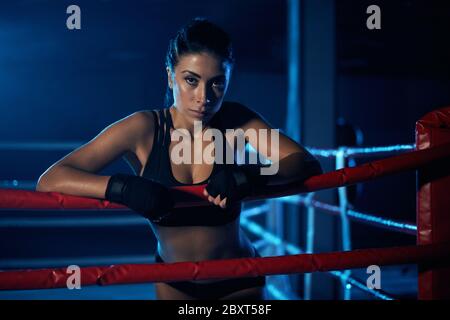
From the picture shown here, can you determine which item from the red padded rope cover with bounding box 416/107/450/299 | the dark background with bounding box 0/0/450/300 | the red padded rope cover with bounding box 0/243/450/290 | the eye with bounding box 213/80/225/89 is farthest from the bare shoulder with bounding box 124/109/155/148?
the dark background with bounding box 0/0/450/300

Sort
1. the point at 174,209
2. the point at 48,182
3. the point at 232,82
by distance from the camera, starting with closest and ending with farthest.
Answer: the point at 48,182 → the point at 174,209 → the point at 232,82

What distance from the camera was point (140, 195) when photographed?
3.16 feet

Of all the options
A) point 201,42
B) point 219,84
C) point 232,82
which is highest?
point 232,82

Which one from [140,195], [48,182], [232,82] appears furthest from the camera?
[232,82]

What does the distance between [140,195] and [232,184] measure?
0.20m

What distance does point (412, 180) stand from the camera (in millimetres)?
A: 8648

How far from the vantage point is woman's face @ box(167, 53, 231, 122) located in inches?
45.7

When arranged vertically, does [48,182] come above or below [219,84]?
below

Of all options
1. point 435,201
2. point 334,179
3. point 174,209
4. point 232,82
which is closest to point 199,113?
point 174,209

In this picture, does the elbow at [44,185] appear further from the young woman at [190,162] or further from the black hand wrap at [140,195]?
the black hand wrap at [140,195]

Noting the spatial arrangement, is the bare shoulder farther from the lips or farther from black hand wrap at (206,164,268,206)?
black hand wrap at (206,164,268,206)

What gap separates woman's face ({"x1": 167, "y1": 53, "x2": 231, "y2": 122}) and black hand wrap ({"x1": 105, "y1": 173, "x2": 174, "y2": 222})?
10.9 inches

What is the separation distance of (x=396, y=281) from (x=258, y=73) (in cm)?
513

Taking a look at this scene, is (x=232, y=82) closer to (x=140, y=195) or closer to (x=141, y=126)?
(x=141, y=126)
